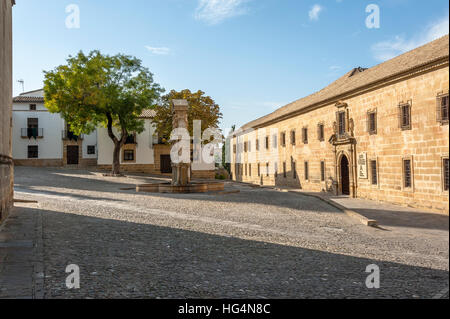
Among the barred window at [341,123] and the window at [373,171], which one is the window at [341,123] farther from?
the window at [373,171]

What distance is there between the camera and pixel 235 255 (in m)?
6.50

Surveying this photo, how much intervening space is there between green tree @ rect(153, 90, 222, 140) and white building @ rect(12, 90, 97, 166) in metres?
10.3

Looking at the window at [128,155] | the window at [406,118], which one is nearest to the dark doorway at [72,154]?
the window at [128,155]

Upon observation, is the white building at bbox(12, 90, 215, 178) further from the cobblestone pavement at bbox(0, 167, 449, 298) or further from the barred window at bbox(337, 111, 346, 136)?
the cobblestone pavement at bbox(0, 167, 449, 298)

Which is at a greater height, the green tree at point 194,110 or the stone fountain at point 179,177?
the green tree at point 194,110

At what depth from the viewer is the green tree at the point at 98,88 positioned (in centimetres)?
2991

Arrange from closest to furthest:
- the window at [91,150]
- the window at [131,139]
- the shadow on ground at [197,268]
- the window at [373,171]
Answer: the shadow on ground at [197,268]
the window at [373,171]
the window at [91,150]
the window at [131,139]

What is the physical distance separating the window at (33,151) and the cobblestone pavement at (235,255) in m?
32.3

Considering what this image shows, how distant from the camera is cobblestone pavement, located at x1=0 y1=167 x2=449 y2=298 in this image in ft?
7.09

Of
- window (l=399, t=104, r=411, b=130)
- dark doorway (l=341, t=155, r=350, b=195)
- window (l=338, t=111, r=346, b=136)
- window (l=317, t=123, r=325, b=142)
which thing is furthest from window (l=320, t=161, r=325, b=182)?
window (l=399, t=104, r=411, b=130)

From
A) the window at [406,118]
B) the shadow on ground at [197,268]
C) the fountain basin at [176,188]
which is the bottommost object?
the shadow on ground at [197,268]

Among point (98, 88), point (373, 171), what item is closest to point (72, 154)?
point (98, 88)

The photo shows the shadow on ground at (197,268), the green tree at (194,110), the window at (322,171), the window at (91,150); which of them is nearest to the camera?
the shadow on ground at (197,268)
